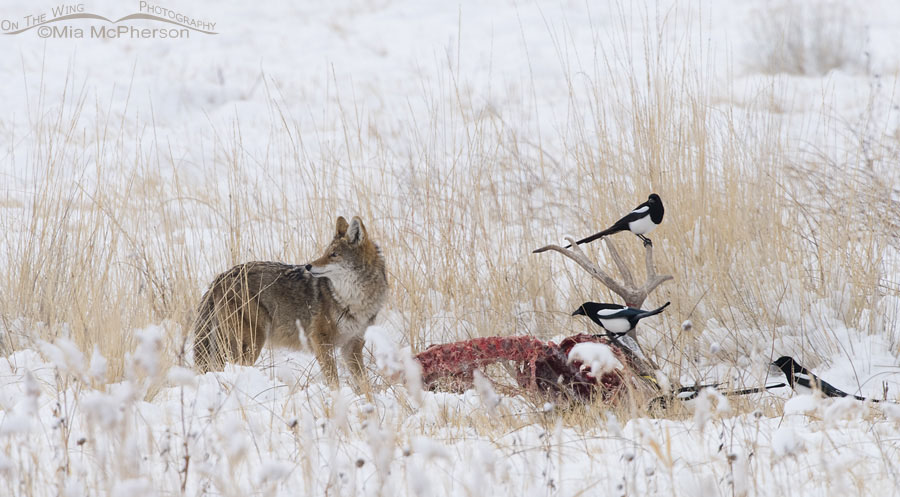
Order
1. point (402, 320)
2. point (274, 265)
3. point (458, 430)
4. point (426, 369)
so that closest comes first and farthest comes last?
1. point (458, 430)
2. point (426, 369)
3. point (274, 265)
4. point (402, 320)

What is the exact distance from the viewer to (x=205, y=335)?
15.8 ft

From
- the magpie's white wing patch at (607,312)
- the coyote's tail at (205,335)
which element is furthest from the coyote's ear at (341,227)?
the magpie's white wing patch at (607,312)

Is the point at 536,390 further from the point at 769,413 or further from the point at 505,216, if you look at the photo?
the point at 505,216

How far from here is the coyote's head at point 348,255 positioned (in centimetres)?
502

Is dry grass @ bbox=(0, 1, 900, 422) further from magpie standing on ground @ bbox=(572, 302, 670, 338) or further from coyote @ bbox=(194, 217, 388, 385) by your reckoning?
magpie standing on ground @ bbox=(572, 302, 670, 338)

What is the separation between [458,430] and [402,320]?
2.76m

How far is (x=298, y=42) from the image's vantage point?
65.6 feet

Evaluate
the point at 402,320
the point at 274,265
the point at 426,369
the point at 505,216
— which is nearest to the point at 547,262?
the point at 505,216

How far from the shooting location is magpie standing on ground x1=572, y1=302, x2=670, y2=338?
3303mm

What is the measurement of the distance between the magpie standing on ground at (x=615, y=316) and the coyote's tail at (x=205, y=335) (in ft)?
7.50

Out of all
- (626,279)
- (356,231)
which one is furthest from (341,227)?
(626,279)

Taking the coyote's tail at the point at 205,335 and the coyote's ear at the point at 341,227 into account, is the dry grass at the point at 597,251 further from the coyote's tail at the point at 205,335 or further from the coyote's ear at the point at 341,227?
the coyote's ear at the point at 341,227

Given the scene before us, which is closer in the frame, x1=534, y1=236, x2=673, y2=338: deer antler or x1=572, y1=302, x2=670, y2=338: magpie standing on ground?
x1=572, y1=302, x2=670, y2=338: magpie standing on ground

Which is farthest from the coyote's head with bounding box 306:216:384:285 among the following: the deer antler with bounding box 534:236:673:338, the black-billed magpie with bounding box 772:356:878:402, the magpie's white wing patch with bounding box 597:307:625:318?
the black-billed magpie with bounding box 772:356:878:402
